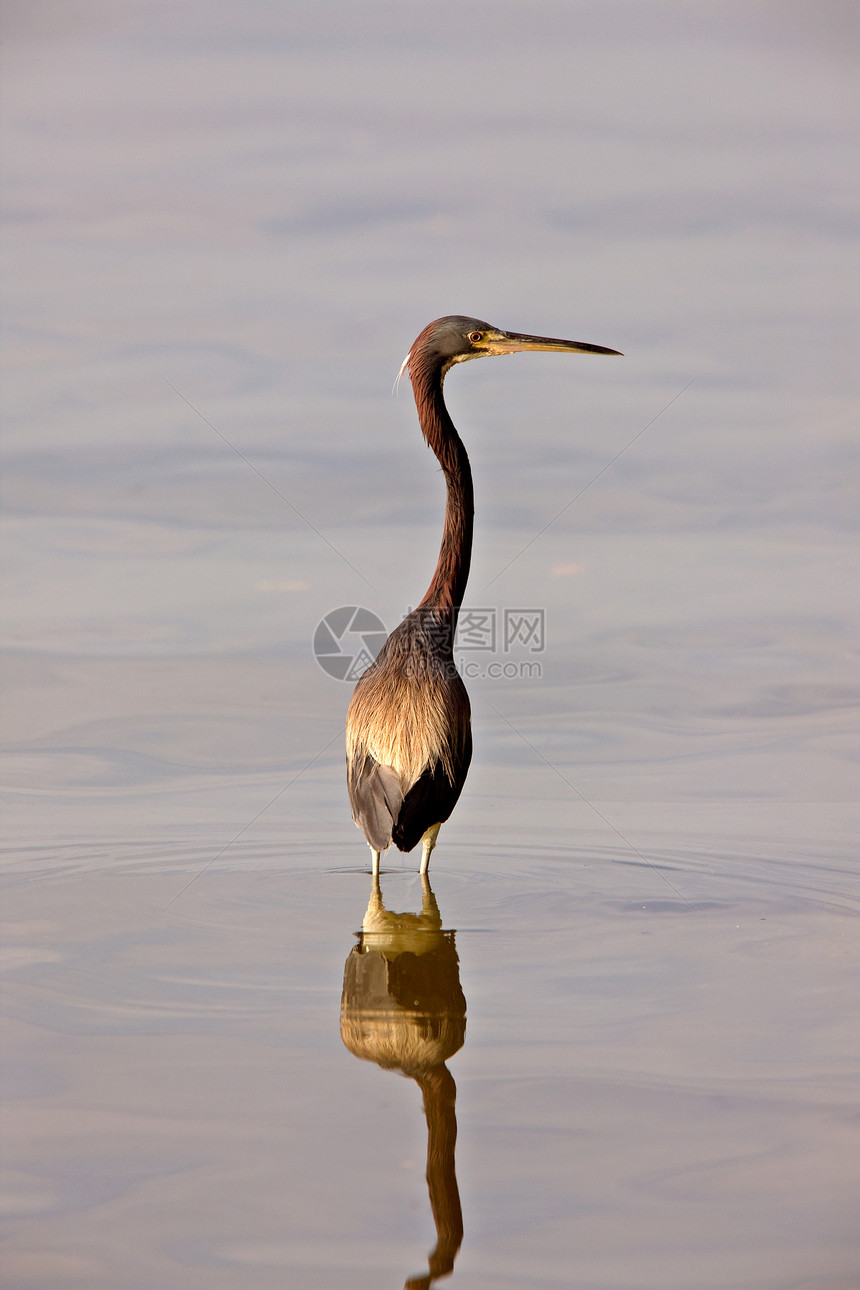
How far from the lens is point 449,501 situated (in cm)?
Result: 808

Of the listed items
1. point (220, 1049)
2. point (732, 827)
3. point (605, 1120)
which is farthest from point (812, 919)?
point (220, 1049)

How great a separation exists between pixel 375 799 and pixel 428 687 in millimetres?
761

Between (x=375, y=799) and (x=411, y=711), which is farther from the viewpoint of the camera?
(x=411, y=711)

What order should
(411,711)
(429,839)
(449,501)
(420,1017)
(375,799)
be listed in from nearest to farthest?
(420,1017), (375,799), (411,711), (429,839), (449,501)

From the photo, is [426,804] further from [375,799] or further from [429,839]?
[429,839]

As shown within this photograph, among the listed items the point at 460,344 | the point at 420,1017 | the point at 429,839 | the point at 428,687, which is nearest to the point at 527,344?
the point at 460,344

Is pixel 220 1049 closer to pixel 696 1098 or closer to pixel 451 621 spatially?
pixel 696 1098

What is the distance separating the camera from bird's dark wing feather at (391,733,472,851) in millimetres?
7371

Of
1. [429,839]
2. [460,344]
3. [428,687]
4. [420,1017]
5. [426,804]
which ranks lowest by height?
[429,839]

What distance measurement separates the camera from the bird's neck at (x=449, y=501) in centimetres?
802

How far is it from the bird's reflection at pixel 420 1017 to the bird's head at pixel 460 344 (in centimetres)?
341

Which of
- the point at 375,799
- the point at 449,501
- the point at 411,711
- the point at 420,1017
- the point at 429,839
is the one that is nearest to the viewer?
the point at 420,1017

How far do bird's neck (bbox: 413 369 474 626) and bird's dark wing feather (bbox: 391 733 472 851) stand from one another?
970mm

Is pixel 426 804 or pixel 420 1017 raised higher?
pixel 420 1017
